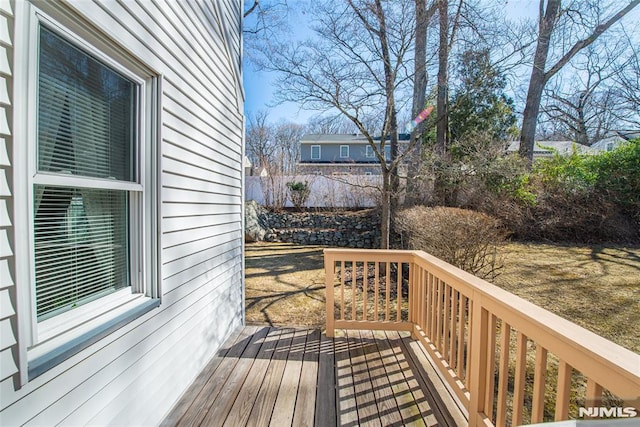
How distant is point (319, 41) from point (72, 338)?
575 centimetres

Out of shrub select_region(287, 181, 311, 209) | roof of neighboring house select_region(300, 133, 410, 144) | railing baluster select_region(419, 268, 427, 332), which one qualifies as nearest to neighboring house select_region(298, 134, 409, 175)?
roof of neighboring house select_region(300, 133, 410, 144)

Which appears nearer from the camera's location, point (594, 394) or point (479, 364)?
point (594, 394)

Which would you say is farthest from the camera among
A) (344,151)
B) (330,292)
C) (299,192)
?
(344,151)

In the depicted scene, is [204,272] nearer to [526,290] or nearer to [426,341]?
[426,341]

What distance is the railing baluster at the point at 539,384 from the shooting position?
1271mm

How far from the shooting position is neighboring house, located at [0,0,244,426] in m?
1.00

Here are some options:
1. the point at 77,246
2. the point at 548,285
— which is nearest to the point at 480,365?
the point at 77,246

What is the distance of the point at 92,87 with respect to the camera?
138cm

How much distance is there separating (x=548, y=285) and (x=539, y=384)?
16.2 feet

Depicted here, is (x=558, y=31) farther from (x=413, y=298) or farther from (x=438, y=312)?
(x=438, y=312)

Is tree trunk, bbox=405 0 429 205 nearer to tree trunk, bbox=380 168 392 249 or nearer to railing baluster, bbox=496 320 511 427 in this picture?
tree trunk, bbox=380 168 392 249

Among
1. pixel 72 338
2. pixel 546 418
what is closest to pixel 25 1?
pixel 72 338

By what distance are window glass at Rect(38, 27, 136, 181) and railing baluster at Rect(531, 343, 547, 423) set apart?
213cm

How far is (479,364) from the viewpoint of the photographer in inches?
66.9
